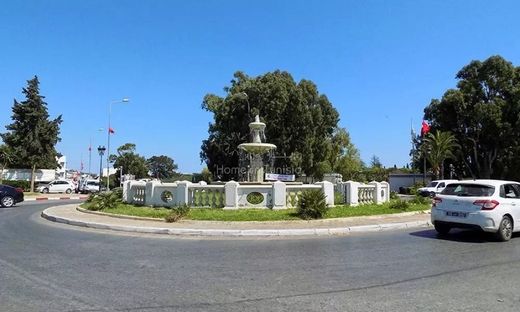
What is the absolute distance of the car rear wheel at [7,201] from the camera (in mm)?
27283

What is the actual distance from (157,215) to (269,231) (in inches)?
205

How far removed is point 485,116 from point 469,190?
1723 inches

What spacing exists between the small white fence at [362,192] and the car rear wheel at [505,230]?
8.10m

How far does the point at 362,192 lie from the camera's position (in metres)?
21.9

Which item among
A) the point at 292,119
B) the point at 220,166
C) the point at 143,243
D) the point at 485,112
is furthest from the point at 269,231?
the point at 485,112

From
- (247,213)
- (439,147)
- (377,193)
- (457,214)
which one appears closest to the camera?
(457,214)

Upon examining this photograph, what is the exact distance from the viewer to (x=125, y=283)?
24.1 ft

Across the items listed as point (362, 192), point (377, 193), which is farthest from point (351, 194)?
point (377, 193)

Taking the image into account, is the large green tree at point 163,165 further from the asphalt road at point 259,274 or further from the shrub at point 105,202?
the asphalt road at point 259,274

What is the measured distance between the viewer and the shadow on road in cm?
1273

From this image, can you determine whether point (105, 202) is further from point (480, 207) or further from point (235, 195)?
point (480, 207)

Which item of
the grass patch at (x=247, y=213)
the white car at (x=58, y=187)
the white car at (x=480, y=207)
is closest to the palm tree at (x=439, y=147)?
the grass patch at (x=247, y=213)

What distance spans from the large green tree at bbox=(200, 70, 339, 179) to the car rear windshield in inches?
1334

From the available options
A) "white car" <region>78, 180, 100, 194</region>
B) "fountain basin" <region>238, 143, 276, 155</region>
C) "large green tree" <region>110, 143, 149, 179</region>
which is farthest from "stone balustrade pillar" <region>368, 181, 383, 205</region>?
"large green tree" <region>110, 143, 149, 179</region>
